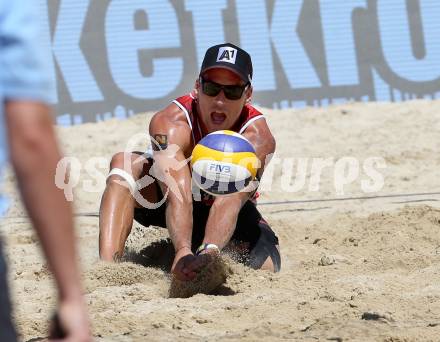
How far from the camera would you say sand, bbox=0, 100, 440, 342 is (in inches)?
138

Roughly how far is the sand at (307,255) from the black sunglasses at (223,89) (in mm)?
975

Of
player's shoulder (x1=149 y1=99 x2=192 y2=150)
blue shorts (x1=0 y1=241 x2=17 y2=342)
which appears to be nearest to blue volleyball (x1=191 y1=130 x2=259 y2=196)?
player's shoulder (x1=149 y1=99 x2=192 y2=150)

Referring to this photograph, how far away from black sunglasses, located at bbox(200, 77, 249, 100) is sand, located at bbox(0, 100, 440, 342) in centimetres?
98

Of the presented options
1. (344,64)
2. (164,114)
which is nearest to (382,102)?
(344,64)

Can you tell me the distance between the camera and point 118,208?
4.89 m

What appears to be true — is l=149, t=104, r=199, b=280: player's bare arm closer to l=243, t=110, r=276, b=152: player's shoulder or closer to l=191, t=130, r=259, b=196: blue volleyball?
l=191, t=130, r=259, b=196: blue volleyball

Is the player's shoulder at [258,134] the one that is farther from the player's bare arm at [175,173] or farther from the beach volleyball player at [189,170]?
the player's bare arm at [175,173]

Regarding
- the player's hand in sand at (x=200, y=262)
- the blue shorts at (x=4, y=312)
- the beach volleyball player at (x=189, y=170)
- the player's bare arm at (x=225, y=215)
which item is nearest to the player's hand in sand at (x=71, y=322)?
the blue shorts at (x=4, y=312)

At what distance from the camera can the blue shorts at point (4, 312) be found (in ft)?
5.11

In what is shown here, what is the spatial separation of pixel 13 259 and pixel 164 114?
1.28 metres

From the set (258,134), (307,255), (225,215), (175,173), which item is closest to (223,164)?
(225,215)

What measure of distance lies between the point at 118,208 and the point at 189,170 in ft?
1.42

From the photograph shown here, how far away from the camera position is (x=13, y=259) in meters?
5.42

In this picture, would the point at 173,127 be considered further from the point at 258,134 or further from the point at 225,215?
the point at 225,215
